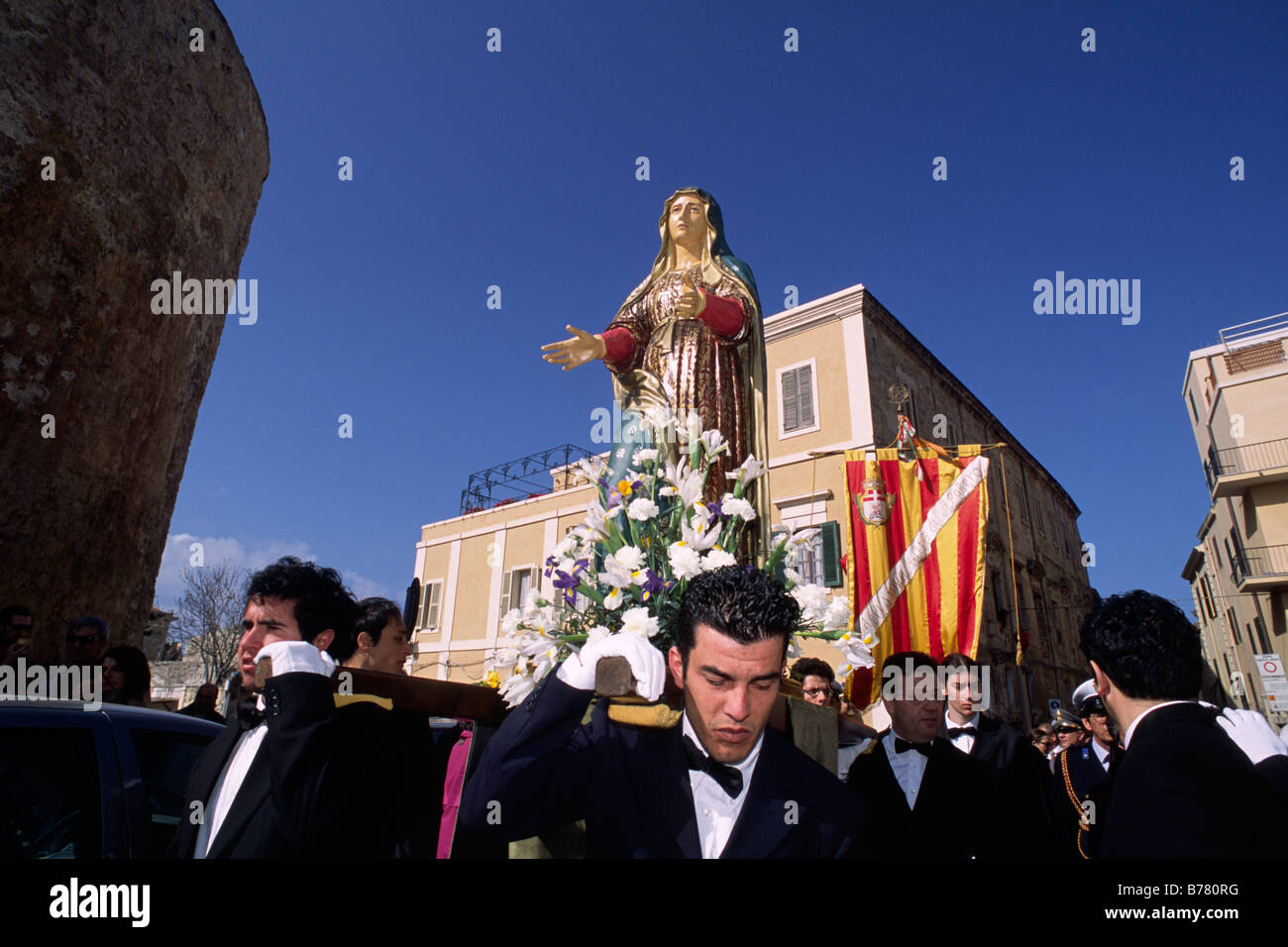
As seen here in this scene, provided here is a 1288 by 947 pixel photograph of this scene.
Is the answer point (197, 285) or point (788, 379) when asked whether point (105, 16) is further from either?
point (788, 379)

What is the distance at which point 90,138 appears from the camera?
21.6ft

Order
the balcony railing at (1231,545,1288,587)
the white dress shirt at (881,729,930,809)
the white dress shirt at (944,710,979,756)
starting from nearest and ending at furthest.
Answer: the white dress shirt at (881,729,930,809) → the white dress shirt at (944,710,979,756) → the balcony railing at (1231,545,1288,587)

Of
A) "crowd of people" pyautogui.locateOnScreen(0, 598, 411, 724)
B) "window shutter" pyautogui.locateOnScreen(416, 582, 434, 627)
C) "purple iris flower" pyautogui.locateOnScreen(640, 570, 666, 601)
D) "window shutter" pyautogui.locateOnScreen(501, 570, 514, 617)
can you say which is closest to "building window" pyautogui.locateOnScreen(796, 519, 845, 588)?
"window shutter" pyautogui.locateOnScreen(501, 570, 514, 617)

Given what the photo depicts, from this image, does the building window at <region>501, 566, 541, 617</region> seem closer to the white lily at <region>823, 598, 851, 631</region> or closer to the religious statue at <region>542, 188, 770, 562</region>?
the religious statue at <region>542, 188, 770, 562</region>

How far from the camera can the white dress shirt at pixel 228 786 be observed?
2266 mm

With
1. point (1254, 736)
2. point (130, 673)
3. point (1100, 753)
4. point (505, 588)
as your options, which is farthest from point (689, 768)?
point (505, 588)

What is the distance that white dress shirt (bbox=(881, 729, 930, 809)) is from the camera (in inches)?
127

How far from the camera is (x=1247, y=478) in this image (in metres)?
23.1

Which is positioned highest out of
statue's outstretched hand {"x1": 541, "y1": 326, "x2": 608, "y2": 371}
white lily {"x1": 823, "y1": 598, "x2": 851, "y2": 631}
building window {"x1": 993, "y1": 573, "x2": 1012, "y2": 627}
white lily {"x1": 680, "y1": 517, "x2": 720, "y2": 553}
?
statue's outstretched hand {"x1": 541, "y1": 326, "x2": 608, "y2": 371}

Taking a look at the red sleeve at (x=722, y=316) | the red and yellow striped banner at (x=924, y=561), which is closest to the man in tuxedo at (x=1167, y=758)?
the red sleeve at (x=722, y=316)

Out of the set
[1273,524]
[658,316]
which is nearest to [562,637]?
[658,316]

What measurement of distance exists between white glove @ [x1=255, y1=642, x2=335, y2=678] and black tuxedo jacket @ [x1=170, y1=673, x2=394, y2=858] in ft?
0.15

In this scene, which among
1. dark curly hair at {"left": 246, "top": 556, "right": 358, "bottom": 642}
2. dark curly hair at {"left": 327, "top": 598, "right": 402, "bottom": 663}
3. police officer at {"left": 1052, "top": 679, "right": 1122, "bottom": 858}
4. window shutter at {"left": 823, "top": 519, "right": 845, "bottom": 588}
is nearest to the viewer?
dark curly hair at {"left": 246, "top": 556, "right": 358, "bottom": 642}

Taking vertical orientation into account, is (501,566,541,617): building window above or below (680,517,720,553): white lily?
above
